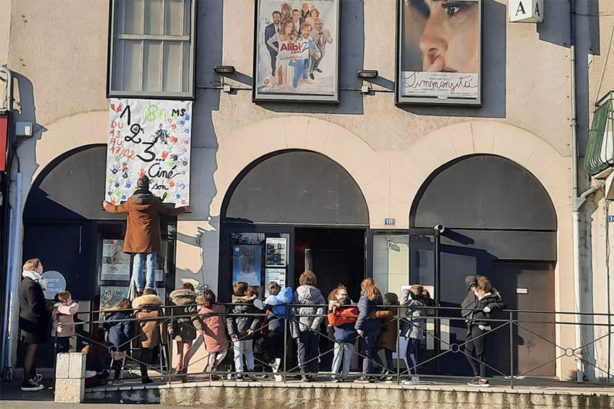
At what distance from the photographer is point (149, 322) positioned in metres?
14.6

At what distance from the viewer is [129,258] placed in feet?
53.5

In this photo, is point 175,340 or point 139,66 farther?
point 139,66

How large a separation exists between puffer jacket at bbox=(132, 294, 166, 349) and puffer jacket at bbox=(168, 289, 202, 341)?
210 millimetres

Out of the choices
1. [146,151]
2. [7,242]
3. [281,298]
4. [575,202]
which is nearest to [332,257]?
[281,298]

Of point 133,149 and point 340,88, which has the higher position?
point 340,88

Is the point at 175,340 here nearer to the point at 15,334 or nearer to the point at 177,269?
the point at 177,269

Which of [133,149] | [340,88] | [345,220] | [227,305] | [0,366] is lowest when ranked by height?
[0,366]

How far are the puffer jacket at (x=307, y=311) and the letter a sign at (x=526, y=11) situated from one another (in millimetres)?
5814

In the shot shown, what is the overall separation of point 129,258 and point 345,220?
366 centimetres

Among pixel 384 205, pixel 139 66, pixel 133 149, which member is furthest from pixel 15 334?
pixel 384 205

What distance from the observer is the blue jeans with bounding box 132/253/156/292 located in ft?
52.7

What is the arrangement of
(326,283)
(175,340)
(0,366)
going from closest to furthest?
(175,340) < (0,366) < (326,283)

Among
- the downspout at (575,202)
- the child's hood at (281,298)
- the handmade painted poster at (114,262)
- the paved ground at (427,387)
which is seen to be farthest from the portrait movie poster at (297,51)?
the paved ground at (427,387)

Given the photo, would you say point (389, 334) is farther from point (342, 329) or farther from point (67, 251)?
point (67, 251)
